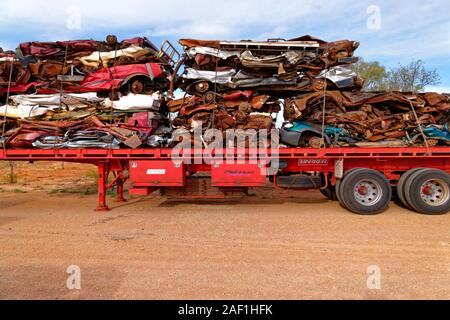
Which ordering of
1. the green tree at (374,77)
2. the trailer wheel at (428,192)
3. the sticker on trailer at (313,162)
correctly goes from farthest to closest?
the green tree at (374,77) → the sticker on trailer at (313,162) → the trailer wheel at (428,192)

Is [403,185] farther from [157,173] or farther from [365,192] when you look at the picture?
[157,173]

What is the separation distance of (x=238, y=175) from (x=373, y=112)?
331cm

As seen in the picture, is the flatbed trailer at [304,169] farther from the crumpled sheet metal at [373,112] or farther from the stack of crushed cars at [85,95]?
the crumpled sheet metal at [373,112]

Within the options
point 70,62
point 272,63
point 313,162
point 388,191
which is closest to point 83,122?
point 70,62

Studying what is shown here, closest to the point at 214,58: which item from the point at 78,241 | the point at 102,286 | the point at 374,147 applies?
the point at 374,147

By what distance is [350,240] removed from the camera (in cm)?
545

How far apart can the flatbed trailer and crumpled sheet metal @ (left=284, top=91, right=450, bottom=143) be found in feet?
1.56

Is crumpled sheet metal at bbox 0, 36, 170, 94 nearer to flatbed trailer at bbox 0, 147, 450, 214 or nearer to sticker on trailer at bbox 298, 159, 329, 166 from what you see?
flatbed trailer at bbox 0, 147, 450, 214

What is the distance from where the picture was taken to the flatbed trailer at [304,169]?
285 inches

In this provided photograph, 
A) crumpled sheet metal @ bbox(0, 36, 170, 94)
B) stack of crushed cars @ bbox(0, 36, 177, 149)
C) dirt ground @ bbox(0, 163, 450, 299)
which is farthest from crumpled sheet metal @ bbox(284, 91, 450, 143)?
crumpled sheet metal @ bbox(0, 36, 170, 94)

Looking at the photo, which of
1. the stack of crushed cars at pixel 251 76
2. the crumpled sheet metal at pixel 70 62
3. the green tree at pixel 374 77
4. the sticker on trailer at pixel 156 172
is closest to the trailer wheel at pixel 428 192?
the stack of crushed cars at pixel 251 76

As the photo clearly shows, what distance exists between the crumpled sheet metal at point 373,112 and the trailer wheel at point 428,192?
0.81m

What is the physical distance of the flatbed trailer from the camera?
725cm

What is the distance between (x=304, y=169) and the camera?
774 cm
